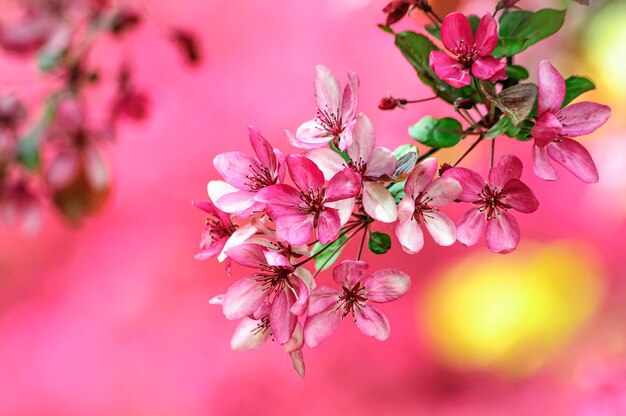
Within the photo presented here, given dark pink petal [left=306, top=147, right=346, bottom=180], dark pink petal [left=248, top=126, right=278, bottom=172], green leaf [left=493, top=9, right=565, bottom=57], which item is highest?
green leaf [left=493, top=9, right=565, bottom=57]

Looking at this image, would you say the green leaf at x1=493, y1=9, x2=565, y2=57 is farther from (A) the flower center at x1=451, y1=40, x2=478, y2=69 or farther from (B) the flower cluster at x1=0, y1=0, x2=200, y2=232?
(B) the flower cluster at x1=0, y1=0, x2=200, y2=232

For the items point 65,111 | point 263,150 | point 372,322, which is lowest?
point 372,322

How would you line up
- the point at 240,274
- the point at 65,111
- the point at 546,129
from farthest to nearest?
the point at 240,274
the point at 65,111
the point at 546,129

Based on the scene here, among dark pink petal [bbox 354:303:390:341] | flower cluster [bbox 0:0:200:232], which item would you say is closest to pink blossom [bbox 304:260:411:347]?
dark pink petal [bbox 354:303:390:341]

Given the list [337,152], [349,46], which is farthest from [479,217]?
[349,46]

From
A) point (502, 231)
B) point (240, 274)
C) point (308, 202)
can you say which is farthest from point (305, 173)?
point (240, 274)

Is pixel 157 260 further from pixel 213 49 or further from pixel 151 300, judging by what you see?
pixel 213 49

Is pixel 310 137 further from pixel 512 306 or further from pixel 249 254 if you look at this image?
pixel 512 306
